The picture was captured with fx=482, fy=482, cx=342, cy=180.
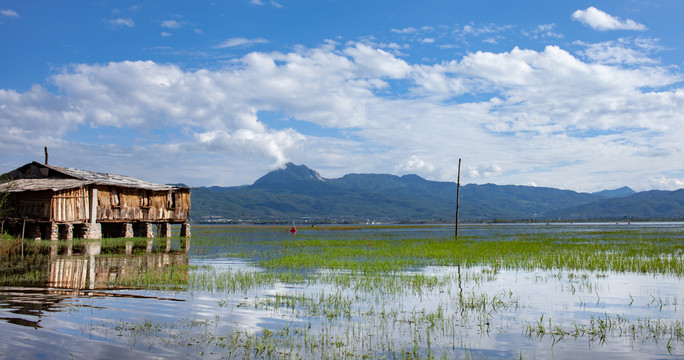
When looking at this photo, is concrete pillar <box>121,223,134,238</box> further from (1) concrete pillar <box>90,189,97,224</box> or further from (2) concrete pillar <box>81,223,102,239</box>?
(1) concrete pillar <box>90,189,97,224</box>

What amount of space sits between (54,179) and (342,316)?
4392cm

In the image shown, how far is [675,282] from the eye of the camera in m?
18.6

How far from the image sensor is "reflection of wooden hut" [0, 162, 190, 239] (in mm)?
41094

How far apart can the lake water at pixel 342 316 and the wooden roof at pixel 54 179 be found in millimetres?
26213

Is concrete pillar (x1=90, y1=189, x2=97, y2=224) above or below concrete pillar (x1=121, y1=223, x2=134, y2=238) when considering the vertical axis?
above

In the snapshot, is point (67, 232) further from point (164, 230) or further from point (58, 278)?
point (58, 278)

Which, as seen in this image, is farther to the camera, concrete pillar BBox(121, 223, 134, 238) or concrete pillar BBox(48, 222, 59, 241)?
concrete pillar BBox(121, 223, 134, 238)

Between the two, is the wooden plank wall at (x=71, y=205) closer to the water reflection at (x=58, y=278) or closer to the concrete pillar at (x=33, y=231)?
the concrete pillar at (x=33, y=231)

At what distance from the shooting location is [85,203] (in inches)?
1762

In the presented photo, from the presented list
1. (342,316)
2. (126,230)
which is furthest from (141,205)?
(342,316)

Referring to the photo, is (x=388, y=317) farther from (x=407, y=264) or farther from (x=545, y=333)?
(x=407, y=264)

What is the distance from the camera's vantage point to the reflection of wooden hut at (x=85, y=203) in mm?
41094

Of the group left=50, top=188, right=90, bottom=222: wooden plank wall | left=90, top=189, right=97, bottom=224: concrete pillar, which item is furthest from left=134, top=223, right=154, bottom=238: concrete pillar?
left=50, top=188, right=90, bottom=222: wooden plank wall

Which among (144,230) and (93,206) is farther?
(144,230)
